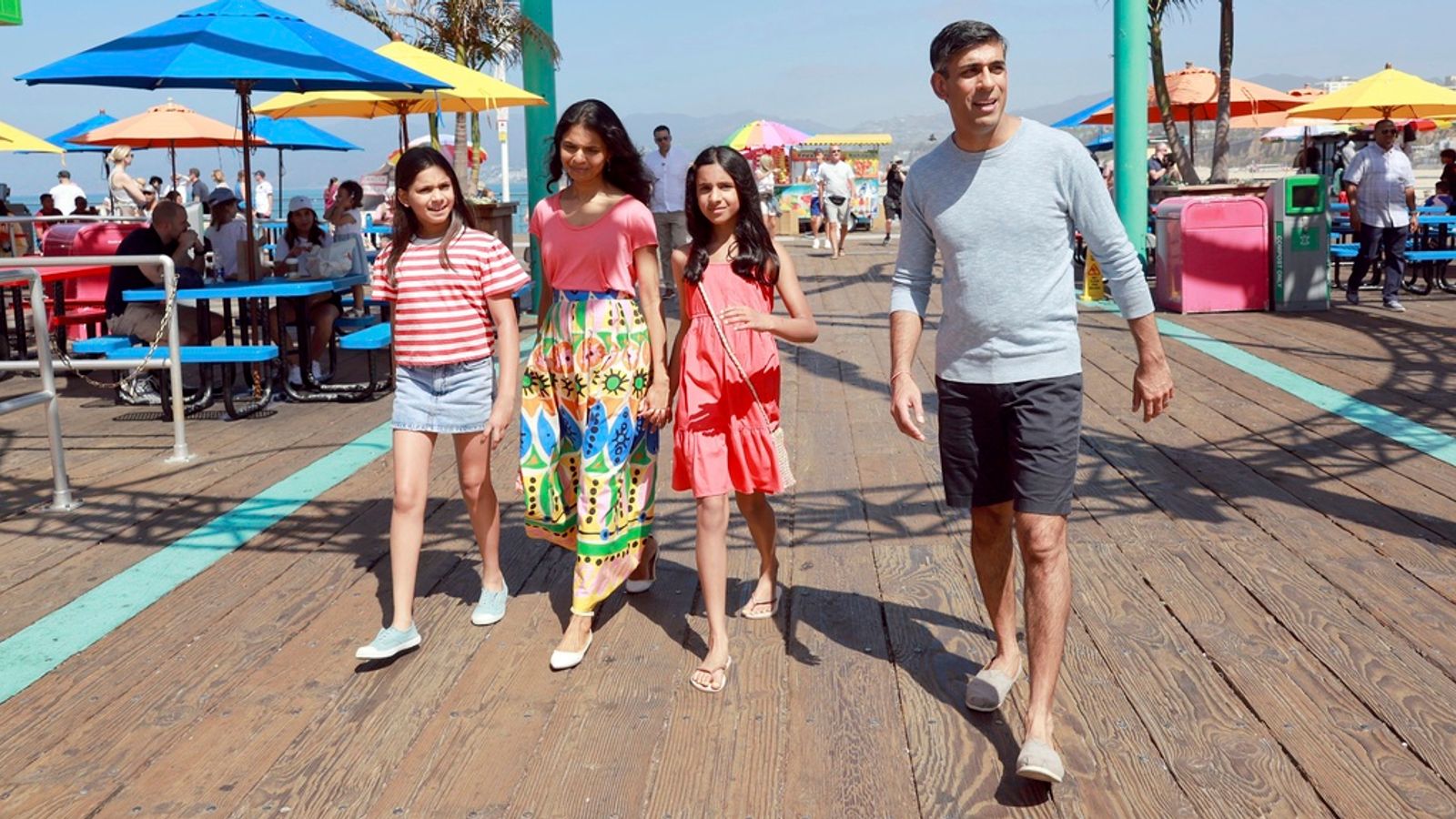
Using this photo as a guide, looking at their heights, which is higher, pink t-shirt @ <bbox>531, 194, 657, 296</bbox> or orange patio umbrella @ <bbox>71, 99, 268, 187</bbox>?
orange patio umbrella @ <bbox>71, 99, 268, 187</bbox>

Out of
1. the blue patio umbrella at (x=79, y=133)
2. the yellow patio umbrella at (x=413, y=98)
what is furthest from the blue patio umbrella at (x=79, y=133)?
the yellow patio umbrella at (x=413, y=98)

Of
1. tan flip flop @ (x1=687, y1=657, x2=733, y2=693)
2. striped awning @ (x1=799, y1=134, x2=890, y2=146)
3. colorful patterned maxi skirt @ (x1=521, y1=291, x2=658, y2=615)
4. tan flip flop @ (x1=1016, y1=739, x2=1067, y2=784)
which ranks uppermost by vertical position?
striped awning @ (x1=799, y1=134, x2=890, y2=146)

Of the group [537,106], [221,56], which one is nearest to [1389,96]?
[537,106]

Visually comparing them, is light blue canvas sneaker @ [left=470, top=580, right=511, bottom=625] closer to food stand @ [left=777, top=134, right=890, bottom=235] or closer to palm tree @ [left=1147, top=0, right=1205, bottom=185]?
palm tree @ [left=1147, top=0, right=1205, bottom=185]

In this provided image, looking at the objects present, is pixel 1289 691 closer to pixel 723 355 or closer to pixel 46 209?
pixel 723 355

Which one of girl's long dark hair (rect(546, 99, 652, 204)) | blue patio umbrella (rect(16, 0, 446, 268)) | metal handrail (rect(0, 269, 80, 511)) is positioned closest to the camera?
girl's long dark hair (rect(546, 99, 652, 204))

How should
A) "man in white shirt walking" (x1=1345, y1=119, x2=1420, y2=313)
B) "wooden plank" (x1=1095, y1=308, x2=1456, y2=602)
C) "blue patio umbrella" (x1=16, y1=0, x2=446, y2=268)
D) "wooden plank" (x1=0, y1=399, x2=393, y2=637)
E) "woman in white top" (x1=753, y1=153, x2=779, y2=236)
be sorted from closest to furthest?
"wooden plank" (x1=0, y1=399, x2=393, y2=637), "wooden plank" (x1=1095, y1=308, x2=1456, y2=602), "blue patio umbrella" (x1=16, y1=0, x2=446, y2=268), "man in white shirt walking" (x1=1345, y1=119, x2=1420, y2=313), "woman in white top" (x1=753, y1=153, x2=779, y2=236)

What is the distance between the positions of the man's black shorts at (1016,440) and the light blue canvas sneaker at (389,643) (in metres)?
1.74

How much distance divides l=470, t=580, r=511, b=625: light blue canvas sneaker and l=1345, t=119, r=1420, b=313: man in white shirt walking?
1070 cm

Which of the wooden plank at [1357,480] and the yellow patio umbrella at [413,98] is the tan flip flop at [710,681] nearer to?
the wooden plank at [1357,480]

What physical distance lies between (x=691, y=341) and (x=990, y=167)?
3.77 ft

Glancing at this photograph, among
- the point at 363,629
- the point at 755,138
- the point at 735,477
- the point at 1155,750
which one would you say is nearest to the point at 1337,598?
the point at 1155,750

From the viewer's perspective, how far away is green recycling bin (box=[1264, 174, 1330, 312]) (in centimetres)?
1292

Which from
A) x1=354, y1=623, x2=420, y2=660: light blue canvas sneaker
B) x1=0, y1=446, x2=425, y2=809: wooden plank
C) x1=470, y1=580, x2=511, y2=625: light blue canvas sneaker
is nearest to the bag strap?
x1=470, y1=580, x2=511, y2=625: light blue canvas sneaker
